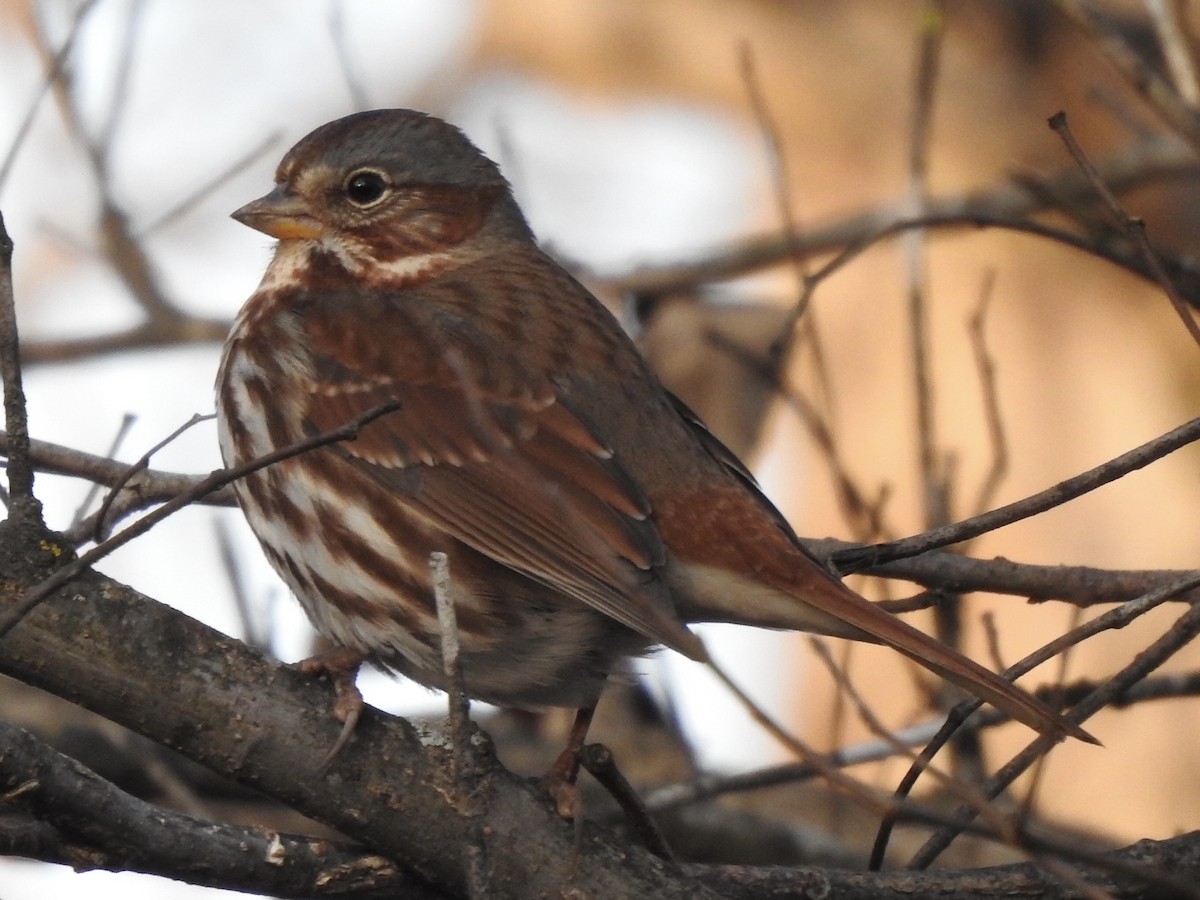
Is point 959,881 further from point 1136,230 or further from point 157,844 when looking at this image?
point 157,844

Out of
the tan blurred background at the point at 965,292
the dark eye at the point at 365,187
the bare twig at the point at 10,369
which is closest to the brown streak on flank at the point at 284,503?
the dark eye at the point at 365,187

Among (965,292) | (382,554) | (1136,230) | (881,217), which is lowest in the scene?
(382,554)

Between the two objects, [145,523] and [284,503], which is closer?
[145,523]

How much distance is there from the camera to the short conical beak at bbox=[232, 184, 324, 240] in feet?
16.6

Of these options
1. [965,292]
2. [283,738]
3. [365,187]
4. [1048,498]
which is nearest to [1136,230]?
[1048,498]

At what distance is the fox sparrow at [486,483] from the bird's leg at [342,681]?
98 mm

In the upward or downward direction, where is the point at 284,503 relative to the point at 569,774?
upward

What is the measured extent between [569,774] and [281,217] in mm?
1937

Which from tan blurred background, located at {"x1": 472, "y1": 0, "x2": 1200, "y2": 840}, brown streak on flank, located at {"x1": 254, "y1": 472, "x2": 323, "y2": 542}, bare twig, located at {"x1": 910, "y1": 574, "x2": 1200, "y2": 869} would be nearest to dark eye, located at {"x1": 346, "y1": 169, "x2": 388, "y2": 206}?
brown streak on flank, located at {"x1": 254, "y1": 472, "x2": 323, "y2": 542}

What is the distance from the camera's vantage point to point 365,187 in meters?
5.25

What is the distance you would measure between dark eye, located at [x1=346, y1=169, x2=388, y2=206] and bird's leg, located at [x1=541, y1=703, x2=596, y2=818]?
168 cm

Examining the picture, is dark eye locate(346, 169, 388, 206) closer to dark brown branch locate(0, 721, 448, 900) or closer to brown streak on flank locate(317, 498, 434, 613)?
brown streak on flank locate(317, 498, 434, 613)

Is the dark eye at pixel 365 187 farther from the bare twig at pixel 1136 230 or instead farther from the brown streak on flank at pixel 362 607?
the bare twig at pixel 1136 230

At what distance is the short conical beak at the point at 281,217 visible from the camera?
505 centimetres
